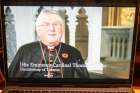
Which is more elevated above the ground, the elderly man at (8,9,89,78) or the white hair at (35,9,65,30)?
the white hair at (35,9,65,30)

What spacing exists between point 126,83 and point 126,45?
6.3 inches

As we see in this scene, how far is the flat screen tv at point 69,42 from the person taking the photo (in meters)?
1.06

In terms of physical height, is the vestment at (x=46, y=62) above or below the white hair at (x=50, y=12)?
below

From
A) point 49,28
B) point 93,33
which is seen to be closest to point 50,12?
point 49,28

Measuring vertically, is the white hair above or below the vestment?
above

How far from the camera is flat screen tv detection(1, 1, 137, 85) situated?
3.49ft

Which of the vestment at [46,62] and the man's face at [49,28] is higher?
the man's face at [49,28]

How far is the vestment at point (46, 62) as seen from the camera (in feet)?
3.66

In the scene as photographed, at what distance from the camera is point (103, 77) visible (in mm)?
1132

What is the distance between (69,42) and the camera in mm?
1101

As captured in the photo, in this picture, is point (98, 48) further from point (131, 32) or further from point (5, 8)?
point (5, 8)

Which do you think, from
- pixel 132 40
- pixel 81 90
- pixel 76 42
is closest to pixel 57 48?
pixel 76 42

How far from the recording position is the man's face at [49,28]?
1082 millimetres

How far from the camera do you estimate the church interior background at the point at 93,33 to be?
3.50ft
